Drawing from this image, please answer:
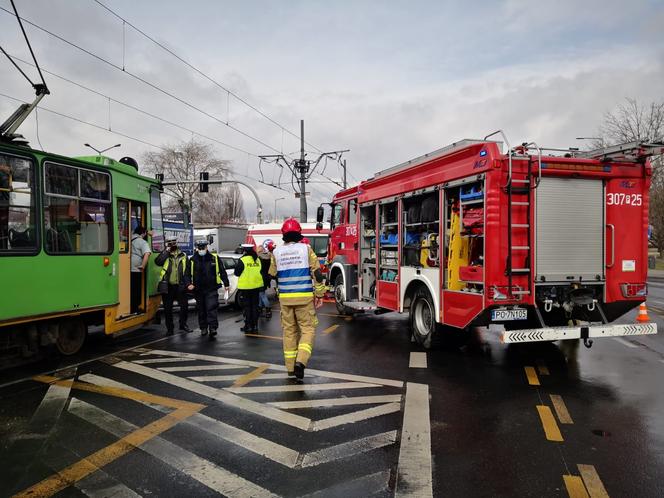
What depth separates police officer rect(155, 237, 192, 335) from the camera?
31.6ft

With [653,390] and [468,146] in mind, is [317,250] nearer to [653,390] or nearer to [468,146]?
[468,146]

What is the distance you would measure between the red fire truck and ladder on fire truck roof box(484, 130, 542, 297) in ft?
0.04

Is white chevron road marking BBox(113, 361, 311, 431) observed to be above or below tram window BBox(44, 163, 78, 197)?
below

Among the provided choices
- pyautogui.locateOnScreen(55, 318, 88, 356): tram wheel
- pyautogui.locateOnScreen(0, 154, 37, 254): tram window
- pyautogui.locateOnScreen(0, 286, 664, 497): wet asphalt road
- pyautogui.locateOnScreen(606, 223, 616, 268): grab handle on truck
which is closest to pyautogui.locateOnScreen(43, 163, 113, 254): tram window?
pyautogui.locateOnScreen(0, 154, 37, 254): tram window

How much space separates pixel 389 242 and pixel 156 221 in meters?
4.43

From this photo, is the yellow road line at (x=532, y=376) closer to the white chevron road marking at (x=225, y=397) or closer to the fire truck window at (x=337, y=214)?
the white chevron road marking at (x=225, y=397)

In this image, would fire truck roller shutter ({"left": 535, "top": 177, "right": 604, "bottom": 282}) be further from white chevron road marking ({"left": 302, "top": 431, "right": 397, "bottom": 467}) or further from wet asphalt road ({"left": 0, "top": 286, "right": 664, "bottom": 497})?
white chevron road marking ({"left": 302, "top": 431, "right": 397, "bottom": 467})

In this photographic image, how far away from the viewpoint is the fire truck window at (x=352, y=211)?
11453 millimetres

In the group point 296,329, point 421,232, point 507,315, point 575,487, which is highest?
point 421,232

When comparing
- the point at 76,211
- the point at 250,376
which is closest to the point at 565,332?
the point at 250,376

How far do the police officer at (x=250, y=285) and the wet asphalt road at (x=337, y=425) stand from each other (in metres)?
2.18

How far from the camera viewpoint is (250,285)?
33.0 feet

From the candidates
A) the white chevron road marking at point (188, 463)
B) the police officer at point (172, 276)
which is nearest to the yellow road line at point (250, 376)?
the white chevron road marking at point (188, 463)

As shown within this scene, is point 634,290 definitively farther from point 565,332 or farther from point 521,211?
point 521,211
